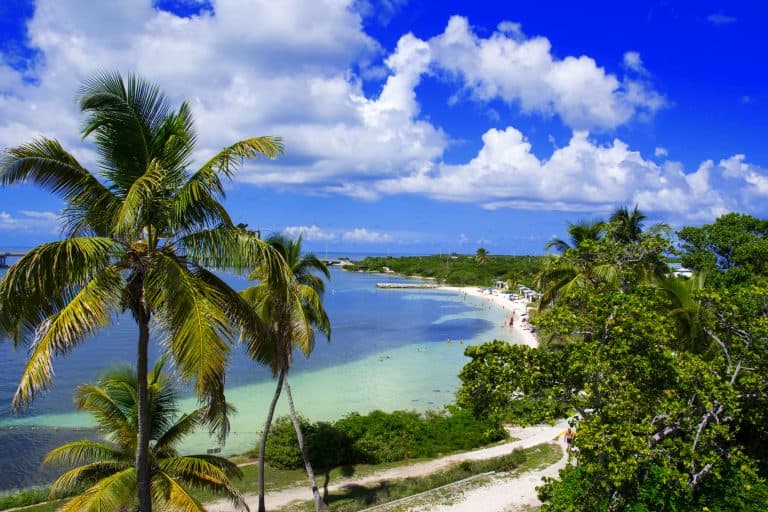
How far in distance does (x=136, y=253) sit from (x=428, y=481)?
12.5 meters

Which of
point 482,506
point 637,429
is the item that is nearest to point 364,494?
point 482,506

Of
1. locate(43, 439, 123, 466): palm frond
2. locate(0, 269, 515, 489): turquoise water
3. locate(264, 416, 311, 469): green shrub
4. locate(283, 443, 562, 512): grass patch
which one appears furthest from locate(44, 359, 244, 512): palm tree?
locate(264, 416, 311, 469): green shrub

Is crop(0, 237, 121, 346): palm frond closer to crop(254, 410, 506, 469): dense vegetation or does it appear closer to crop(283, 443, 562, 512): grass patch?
crop(283, 443, 562, 512): grass patch

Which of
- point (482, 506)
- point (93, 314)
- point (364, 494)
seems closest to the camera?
point (93, 314)

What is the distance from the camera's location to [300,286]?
13.8m

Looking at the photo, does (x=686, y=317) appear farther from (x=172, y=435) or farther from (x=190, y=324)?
(x=172, y=435)

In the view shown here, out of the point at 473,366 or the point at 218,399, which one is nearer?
the point at 218,399

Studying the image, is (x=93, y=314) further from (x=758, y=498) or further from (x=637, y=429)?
(x=758, y=498)

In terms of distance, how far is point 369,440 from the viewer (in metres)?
19.9

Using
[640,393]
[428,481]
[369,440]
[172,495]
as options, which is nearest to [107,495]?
[172,495]

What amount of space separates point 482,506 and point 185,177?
11.4 meters

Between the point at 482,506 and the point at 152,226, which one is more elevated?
the point at 152,226

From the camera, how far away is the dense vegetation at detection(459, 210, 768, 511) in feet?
24.2

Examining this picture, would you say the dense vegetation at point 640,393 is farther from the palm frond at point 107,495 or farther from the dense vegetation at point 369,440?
the dense vegetation at point 369,440
